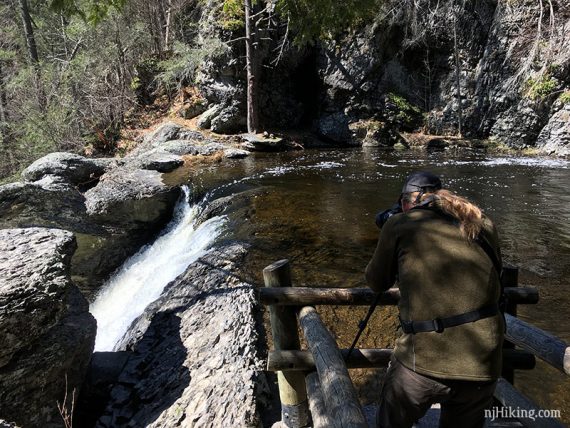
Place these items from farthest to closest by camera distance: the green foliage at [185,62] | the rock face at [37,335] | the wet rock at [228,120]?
the wet rock at [228,120], the green foliage at [185,62], the rock face at [37,335]

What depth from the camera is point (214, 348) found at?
4.33 meters

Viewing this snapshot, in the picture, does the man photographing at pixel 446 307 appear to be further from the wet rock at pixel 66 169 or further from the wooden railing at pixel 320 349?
the wet rock at pixel 66 169

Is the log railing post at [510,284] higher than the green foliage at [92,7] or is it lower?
lower

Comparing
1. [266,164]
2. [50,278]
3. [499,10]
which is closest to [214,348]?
[50,278]

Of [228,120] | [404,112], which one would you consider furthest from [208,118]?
[404,112]

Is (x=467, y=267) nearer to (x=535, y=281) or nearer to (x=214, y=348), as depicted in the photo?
(x=214, y=348)

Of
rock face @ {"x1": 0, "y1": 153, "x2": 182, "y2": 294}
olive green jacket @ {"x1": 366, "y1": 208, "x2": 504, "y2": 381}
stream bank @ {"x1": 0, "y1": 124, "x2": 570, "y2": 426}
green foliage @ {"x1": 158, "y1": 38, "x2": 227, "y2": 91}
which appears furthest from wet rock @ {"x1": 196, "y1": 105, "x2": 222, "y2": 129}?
olive green jacket @ {"x1": 366, "y1": 208, "x2": 504, "y2": 381}

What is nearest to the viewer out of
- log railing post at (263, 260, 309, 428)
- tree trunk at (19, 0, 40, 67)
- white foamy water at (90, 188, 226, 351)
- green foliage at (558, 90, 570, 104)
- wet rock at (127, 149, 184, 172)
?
log railing post at (263, 260, 309, 428)

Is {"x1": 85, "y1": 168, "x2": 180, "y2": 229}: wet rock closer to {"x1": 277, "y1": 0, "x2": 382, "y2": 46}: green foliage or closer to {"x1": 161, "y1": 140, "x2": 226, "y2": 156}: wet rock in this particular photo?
{"x1": 161, "y1": 140, "x2": 226, "y2": 156}: wet rock

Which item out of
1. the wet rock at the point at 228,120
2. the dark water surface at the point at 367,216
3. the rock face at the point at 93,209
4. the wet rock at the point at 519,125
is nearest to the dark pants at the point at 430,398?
the dark water surface at the point at 367,216

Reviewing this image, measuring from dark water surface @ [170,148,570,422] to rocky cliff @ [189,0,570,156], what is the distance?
4.94 m

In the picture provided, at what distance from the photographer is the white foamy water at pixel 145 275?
6.69 meters

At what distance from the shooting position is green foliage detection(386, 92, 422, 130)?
2209 cm

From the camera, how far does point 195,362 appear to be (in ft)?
14.0
